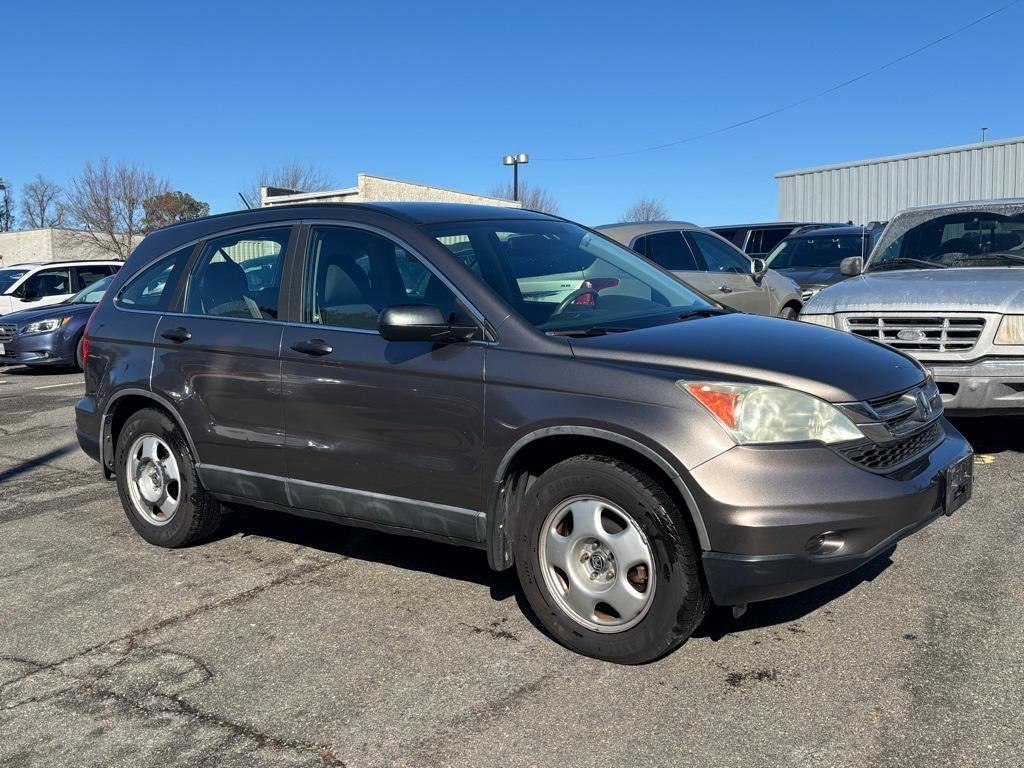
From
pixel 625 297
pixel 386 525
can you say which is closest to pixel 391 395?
pixel 386 525

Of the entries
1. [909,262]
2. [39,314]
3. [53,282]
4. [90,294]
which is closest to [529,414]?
[909,262]

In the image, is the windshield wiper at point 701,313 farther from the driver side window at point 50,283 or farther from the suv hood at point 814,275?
the driver side window at point 50,283

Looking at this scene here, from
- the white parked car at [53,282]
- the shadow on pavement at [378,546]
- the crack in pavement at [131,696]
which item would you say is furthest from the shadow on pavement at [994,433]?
the white parked car at [53,282]

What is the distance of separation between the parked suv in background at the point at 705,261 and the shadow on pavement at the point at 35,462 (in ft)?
18.1

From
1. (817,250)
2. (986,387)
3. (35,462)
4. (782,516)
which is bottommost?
(35,462)

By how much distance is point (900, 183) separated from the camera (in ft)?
108

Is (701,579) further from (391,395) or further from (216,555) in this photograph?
(216,555)

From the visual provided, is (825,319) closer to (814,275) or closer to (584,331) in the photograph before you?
(584,331)

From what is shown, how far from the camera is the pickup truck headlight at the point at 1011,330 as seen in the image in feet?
20.8

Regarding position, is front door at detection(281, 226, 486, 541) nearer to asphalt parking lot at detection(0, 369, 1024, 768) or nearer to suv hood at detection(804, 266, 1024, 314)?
asphalt parking lot at detection(0, 369, 1024, 768)

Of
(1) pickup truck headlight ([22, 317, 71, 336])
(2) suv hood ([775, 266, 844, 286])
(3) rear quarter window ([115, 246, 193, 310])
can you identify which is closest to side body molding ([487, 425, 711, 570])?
(3) rear quarter window ([115, 246, 193, 310])

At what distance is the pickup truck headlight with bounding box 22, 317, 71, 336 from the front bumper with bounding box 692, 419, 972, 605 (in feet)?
44.6

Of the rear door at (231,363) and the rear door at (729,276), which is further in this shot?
the rear door at (729,276)

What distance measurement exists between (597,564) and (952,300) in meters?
4.08
